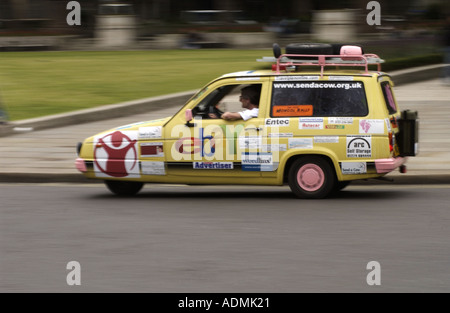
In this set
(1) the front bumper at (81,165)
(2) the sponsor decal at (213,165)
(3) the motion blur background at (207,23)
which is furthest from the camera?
(3) the motion blur background at (207,23)

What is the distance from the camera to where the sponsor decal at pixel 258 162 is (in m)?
10.0

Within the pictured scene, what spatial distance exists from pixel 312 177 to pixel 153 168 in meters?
1.99

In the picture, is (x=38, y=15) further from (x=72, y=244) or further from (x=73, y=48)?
(x=72, y=244)

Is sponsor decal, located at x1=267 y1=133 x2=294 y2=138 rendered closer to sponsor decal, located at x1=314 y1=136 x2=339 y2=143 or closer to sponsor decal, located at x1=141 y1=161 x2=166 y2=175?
sponsor decal, located at x1=314 y1=136 x2=339 y2=143

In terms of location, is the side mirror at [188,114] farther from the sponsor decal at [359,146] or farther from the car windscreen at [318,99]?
the sponsor decal at [359,146]

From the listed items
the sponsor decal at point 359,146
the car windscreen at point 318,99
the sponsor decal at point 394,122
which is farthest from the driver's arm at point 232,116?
the sponsor decal at point 394,122

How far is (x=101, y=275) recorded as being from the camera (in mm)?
6609

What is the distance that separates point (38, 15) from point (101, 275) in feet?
141

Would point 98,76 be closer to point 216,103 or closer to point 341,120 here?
point 216,103

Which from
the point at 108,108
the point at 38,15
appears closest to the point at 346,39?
the point at 108,108

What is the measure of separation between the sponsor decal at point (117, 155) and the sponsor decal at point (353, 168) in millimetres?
2579

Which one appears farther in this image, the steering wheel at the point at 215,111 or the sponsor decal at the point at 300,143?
the steering wheel at the point at 215,111

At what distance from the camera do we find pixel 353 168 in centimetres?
989

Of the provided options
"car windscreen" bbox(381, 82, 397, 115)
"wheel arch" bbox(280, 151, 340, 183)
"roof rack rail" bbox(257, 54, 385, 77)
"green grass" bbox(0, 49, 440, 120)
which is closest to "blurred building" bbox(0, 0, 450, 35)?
"green grass" bbox(0, 49, 440, 120)
